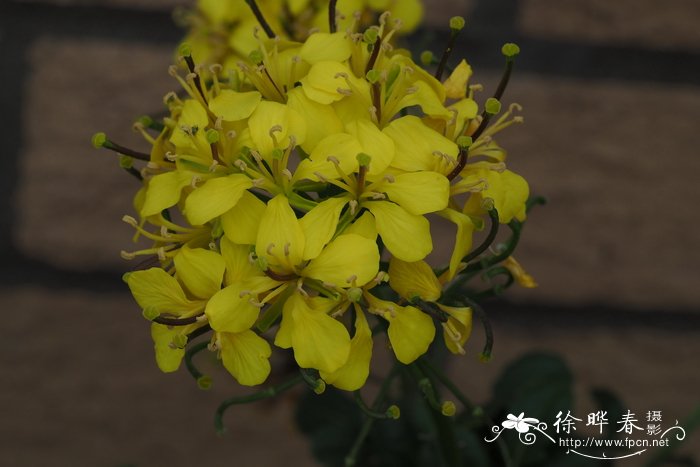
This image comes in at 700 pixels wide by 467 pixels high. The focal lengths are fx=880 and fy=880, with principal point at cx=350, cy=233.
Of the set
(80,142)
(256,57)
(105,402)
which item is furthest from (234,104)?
(105,402)

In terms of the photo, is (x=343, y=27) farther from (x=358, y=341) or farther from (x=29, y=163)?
(x=29, y=163)

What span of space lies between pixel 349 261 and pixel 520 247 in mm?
417

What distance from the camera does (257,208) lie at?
0.39 meters

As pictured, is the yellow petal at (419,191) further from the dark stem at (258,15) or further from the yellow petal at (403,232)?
the dark stem at (258,15)

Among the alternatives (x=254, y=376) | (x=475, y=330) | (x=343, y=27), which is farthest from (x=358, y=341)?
(x=475, y=330)

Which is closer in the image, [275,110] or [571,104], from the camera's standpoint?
[275,110]

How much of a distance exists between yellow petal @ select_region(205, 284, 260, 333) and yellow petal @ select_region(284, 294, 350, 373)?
0.02 m

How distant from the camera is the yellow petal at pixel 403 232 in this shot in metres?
0.37

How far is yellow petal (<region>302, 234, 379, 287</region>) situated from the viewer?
365mm

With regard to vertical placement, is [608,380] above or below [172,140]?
below

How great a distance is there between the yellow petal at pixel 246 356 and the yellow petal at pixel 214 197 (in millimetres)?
53

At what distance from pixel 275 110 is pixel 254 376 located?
0.12 m

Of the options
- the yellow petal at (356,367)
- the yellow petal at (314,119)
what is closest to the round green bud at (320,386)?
the yellow petal at (356,367)

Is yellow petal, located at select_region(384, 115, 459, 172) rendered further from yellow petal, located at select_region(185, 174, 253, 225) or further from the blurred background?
the blurred background
